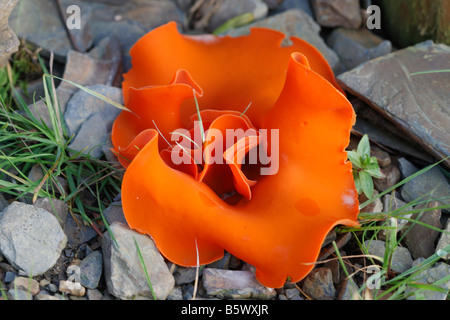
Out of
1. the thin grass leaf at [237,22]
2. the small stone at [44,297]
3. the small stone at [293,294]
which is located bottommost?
the small stone at [293,294]

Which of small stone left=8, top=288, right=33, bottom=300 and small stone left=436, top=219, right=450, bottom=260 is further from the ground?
small stone left=8, top=288, right=33, bottom=300

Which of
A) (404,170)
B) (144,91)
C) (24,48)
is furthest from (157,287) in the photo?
(24,48)

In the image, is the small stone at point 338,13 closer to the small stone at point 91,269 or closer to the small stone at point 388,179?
the small stone at point 388,179

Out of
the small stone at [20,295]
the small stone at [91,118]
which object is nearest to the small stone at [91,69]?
the small stone at [91,118]

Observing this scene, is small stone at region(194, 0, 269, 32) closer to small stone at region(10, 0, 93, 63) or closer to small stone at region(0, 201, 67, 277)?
small stone at region(10, 0, 93, 63)

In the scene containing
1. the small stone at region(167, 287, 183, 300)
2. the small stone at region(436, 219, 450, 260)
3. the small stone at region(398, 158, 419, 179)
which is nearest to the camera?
the small stone at region(167, 287, 183, 300)

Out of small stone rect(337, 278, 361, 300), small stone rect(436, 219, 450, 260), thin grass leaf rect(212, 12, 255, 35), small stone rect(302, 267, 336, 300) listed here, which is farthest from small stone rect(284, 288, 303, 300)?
thin grass leaf rect(212, 12, 255, 35)

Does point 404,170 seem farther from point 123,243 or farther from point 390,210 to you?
point 123,243
